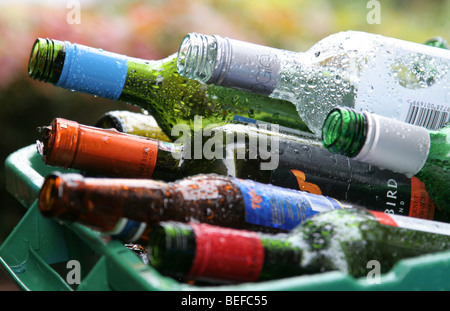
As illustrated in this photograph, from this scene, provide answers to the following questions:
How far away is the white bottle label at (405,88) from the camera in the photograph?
2.41 ft

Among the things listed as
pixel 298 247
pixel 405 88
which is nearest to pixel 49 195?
pixel 298 247

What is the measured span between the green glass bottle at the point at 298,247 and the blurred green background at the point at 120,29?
0.97 meters

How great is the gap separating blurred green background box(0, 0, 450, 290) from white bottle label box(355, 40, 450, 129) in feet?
2.66

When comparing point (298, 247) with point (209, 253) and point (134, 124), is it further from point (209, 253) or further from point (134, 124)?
point (134, 124)

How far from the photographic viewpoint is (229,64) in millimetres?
708

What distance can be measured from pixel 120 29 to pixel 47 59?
3.89 feet

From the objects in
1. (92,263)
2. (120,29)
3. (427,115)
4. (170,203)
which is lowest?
(92,263)

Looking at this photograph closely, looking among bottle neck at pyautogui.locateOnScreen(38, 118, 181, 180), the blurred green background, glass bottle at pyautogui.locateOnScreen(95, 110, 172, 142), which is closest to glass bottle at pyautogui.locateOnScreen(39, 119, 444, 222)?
bottle neck at pyautogui.locateOnScreen(38, 118, 181, 180)

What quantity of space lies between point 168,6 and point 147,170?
134cm

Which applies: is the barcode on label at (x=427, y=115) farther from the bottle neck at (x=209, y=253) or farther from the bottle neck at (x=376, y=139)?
the bottle neck at (x=209, y=253)

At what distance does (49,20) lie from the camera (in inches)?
67.9

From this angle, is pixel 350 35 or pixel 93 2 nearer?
pixel 350 35
